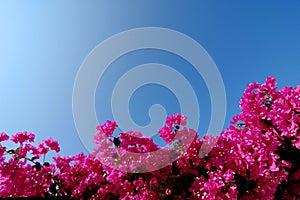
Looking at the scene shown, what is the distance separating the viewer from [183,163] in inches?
171

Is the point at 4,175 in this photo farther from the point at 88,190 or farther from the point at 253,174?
the point at 253,174

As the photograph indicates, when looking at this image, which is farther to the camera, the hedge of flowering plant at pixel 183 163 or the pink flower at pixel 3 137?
the pink flower at pixel 3 137

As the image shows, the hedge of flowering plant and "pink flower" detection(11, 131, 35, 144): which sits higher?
"pink flower" detection(11, 131, 35, 144)

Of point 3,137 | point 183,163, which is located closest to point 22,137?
point 3,137

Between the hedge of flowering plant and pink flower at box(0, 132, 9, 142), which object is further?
pink flower at box(0, 132, 9, 142)

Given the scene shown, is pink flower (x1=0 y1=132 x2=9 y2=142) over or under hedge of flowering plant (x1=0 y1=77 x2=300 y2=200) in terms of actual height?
over

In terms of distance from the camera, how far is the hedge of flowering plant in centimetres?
403

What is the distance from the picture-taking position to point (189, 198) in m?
4.05

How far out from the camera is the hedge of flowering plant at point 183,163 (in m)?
Answer: 4.03

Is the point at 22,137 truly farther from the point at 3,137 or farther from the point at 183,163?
the point at 183,163

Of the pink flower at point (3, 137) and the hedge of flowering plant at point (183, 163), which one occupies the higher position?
the pink flower at point (3, 137)

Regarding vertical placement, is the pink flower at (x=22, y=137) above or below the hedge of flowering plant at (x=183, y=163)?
above

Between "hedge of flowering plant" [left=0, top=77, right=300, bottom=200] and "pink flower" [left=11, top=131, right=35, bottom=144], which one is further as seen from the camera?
"pink flower" [left=11, top=131, right=35, bottom=144]

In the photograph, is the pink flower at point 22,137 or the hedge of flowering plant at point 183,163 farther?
the pink flower at point 22,137
